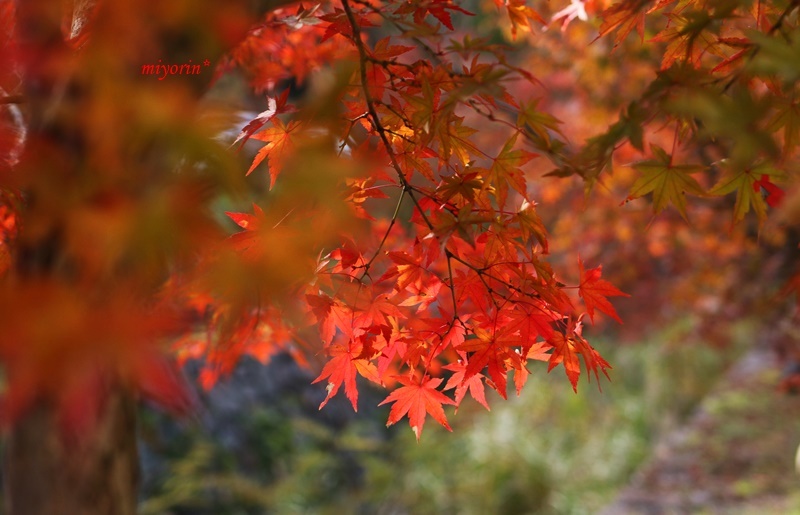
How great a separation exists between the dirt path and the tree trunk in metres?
2.88

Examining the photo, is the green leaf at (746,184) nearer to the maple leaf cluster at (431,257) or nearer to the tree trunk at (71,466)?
the maple leaf cluster at (431,257)

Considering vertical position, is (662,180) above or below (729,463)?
above

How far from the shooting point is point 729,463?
13.9 ft

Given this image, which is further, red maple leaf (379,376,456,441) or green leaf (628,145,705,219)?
red maple leaf (379,376,456,441)

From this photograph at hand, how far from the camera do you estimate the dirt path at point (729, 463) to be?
367 centimetres

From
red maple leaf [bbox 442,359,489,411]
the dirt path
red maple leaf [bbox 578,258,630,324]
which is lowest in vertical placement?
the dirt path

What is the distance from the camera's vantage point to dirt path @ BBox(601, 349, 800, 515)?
12.1 ft

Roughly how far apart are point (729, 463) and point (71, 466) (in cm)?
401

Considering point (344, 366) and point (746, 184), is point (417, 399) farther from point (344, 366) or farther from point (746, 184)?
point (746, 184)

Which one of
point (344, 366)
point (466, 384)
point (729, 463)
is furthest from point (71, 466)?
point (729, 463)

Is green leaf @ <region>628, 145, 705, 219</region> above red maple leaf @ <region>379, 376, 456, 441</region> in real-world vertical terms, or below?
above

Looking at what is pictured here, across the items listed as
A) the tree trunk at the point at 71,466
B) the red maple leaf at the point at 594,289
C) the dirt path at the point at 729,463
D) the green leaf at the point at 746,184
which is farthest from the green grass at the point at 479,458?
the green leaf at the point at 746,184

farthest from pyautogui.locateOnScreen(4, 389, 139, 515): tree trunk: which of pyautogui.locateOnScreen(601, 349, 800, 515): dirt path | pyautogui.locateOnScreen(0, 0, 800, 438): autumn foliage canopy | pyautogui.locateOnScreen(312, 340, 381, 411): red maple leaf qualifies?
pyautogui.locateOnScreen(601, 349, 800, 515): dirt path

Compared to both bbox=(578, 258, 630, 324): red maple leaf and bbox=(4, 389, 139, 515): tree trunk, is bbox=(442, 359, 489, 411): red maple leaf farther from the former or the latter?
bbox=(4, 389, 139, 515): tree trunk
